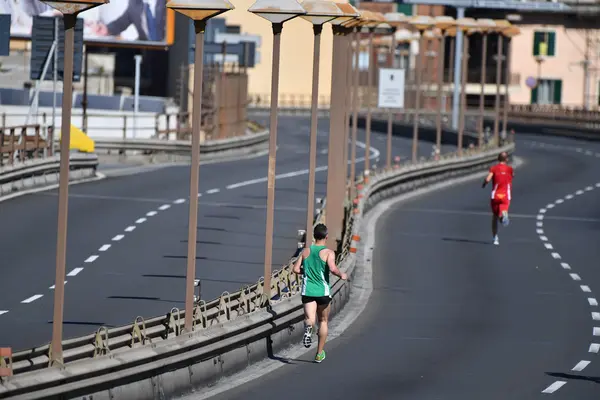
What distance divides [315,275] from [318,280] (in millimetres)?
70

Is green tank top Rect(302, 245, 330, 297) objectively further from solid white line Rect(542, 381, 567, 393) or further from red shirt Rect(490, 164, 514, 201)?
red shirt Rect(490, 164, 514, 201)

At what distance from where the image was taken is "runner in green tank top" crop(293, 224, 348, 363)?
18.6 m

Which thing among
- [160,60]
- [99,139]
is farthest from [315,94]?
[160,60]

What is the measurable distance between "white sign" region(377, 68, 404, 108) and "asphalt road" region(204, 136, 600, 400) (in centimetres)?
658

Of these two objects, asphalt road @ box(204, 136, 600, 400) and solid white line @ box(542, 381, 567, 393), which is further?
asphalt road @ box(204, 136, 600, 400)

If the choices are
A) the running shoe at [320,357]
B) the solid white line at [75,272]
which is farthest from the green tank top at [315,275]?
the solid white line at [75,272]

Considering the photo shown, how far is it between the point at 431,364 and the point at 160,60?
7562 centimetres

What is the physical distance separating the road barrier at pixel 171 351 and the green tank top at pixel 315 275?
0.55m

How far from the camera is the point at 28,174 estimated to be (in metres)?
39.1

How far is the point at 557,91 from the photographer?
129m

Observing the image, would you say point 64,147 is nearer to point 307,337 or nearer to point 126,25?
point 307,337

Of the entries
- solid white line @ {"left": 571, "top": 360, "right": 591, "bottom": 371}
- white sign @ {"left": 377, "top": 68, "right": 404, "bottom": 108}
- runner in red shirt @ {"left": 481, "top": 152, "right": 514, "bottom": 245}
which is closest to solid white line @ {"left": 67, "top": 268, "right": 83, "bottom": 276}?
solid white line @ {"left": 571, "top": 360, "right": 591, "bottom": 371}

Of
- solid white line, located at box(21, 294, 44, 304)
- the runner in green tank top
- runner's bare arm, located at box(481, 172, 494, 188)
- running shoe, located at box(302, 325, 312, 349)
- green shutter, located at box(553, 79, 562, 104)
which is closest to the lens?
the runner in green tank top

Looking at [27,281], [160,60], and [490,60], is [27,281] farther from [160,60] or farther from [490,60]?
[490,60]
